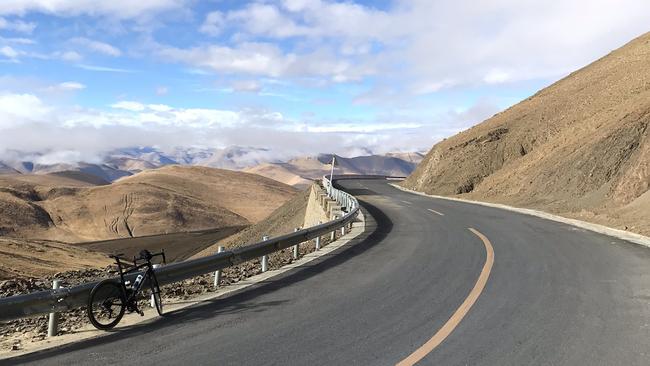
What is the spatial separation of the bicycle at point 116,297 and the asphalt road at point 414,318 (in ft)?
1.29

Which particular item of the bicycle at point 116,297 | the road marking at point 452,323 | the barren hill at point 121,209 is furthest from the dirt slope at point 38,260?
the barren hill at point 121,209

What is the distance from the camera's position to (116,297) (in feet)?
22.5

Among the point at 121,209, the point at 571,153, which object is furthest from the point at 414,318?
the point at 121,209

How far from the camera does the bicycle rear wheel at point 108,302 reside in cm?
658

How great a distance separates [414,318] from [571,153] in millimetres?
29932

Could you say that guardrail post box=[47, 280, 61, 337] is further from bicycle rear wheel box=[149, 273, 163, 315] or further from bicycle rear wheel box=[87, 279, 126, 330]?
bicycle rear wheel box=[149, 273, 163, 315]

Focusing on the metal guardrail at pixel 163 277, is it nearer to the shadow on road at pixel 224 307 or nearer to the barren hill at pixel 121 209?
the shadow on road at pixel 224 307

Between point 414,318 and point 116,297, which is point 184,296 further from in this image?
point 414,318

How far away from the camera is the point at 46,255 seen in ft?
120

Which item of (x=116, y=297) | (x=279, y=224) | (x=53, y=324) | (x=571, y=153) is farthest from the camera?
(x=279, y=224)

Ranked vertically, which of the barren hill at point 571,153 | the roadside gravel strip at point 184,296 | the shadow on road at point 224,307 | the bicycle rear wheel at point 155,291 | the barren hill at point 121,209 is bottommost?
the barren hill at point 121,209

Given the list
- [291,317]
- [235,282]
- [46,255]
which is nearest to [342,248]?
[235,282]

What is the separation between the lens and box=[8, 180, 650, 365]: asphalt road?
548cm

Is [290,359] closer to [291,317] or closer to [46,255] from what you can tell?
[291,317]
